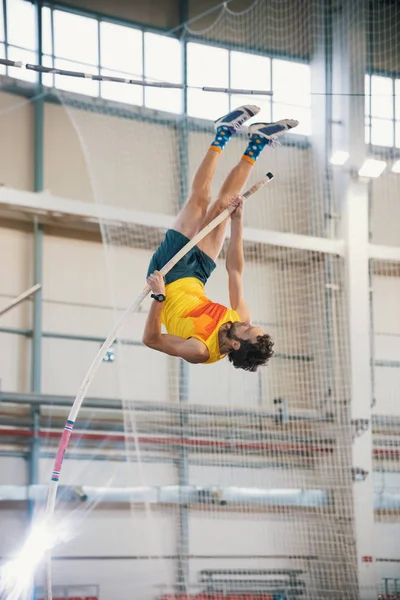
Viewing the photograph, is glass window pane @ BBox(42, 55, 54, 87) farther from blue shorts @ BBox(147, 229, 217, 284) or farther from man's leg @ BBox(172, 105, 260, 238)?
blue shorts @ BBox(147, 229, 217, 284)

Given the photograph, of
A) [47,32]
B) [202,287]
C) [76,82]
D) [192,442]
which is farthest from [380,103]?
[202,287]

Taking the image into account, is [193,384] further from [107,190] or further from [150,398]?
[107,190]

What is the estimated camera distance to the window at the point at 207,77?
12.9 meters

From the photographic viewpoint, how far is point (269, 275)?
13.4 m

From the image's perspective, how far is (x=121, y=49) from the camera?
13.4 meters

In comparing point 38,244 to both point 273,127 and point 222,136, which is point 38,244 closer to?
point 222,136

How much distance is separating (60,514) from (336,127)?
23.2 ft

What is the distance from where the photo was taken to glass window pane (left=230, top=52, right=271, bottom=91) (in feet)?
44.4

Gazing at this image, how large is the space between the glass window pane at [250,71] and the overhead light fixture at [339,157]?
1592mm

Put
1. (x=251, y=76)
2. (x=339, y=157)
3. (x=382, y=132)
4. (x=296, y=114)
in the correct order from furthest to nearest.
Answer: (x=382, y=132)
(x=296, y=114)
(x=251, y=76)
(x=339, y=157)

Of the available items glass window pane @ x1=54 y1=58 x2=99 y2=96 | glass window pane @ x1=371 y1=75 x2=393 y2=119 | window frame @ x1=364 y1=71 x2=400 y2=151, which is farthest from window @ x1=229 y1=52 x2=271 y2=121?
glass window pane @ x1=54 y1=58 x2=99 y2=96

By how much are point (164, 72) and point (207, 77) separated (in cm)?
65

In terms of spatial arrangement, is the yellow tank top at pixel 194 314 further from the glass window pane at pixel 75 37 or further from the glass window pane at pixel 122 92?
the glass window pane at pixel 75 37

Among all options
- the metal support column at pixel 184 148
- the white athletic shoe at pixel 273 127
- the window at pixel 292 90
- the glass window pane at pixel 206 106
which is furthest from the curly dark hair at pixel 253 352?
the window at pixel 292 90
